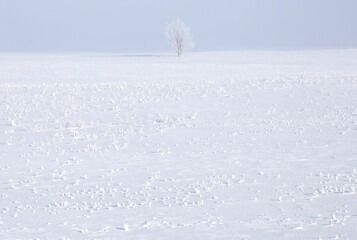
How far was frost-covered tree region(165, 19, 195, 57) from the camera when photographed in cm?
10231

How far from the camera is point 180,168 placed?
1218cm

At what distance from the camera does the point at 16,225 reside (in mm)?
8438

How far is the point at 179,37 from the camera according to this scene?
103m

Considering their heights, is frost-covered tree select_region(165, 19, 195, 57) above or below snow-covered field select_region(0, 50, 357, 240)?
above

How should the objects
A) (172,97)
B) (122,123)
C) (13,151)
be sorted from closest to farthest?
1. (13,151)
2. (122,123)
3. (172,97)

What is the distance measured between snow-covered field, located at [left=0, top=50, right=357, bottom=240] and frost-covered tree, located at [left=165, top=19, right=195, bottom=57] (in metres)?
79.2


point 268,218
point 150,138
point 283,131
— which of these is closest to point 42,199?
point 268,218

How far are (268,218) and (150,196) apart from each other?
2.19m

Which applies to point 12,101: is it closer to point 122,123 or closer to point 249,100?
point 122,123

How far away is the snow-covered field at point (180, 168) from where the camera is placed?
8.46m

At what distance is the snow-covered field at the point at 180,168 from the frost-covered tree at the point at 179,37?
79192 mm

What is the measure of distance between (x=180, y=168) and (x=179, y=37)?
91695 mm

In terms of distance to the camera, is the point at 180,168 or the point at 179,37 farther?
the point at 179,37

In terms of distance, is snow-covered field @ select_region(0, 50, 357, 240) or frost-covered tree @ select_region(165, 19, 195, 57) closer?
snow-covered field @ select_region(0, 50, 357, 240)
